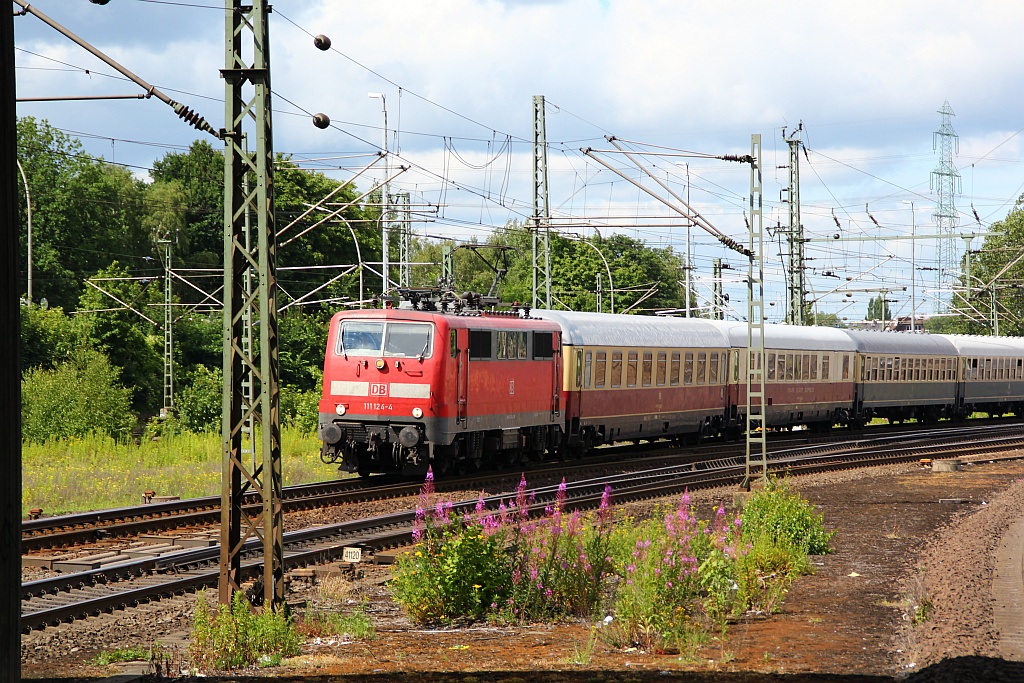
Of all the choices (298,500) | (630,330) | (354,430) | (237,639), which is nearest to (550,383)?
(630,330)

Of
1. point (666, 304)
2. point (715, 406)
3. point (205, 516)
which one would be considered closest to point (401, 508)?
point (205, 516)

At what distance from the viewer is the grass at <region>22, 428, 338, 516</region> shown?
21.0 m

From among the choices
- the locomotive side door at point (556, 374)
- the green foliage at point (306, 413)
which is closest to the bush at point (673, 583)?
the locomotive side door at point (556, 374)

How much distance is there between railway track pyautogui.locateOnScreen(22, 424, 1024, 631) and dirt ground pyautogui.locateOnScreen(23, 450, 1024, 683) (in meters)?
0.34

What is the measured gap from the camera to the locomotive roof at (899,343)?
4434 centimetres

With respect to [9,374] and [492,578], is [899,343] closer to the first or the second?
[492,578]

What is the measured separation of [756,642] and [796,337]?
101ft

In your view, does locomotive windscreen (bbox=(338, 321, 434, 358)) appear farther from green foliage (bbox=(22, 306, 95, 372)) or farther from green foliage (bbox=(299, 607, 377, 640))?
green foliage (bbox=(22, 306, 95, 372))

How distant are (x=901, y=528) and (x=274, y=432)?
10.6 meters

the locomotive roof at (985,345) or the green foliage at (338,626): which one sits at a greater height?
the locomotive roof at (985,345)

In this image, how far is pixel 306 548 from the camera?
15.0 meters

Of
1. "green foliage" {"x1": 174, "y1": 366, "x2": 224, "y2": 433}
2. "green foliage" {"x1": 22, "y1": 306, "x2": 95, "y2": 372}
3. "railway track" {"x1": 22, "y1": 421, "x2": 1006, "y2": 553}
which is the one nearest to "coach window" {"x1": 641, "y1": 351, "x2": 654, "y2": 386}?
"railway track" {"x1": 22, "y1": 421, "x2": 1006, "y2": 553}

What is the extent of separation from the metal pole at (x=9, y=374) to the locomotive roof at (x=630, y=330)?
25319mm

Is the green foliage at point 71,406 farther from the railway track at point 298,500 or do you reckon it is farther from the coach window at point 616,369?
the coach window at point 616,369
